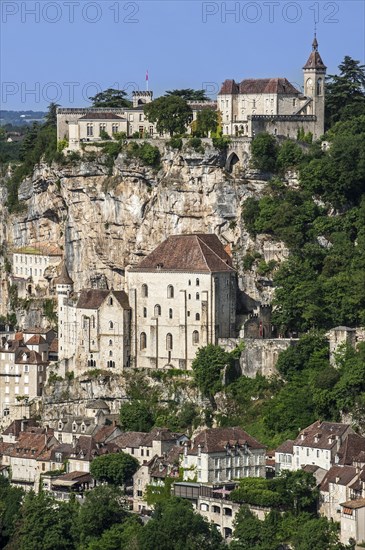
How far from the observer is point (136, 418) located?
11838cm

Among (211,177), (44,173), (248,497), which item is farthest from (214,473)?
(44,173)

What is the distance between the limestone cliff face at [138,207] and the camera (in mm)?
126375

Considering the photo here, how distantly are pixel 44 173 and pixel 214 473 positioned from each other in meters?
34.9

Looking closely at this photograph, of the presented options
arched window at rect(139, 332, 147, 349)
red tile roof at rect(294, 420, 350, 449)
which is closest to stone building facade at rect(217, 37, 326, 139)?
arched window at rect(139, 332, 147, 349)

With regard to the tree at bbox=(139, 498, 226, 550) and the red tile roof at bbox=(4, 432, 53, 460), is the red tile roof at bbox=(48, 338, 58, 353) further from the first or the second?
the tree at bbox=(139, 498, 226, 550)

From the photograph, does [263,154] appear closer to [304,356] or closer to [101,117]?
[101,117]

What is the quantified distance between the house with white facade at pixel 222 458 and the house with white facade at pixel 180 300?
38.9 feet

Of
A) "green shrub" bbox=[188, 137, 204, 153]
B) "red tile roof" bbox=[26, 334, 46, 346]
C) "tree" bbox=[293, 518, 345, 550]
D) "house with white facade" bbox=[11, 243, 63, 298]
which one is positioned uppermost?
"green shrub" bbox=[188, 137, 204, 153]

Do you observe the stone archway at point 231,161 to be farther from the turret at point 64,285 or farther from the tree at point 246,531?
the tree at point 246,531

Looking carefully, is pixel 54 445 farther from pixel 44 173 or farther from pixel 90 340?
pixel 44 173

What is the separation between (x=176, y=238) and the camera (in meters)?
123

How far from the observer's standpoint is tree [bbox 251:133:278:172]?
126m

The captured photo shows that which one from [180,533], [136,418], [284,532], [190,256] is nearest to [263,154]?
[190,256]

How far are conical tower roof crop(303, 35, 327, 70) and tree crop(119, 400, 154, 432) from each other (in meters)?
25.8
